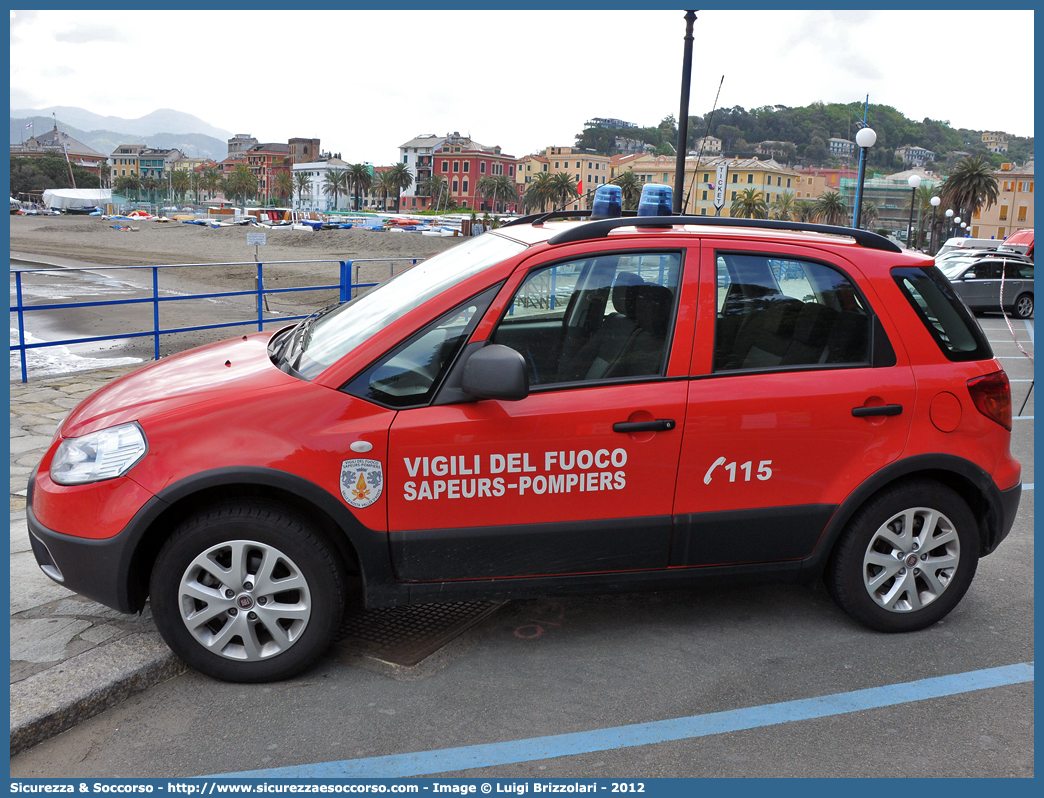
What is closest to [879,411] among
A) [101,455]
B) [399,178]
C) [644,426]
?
A: [644,426]

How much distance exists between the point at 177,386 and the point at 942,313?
10.8 ft

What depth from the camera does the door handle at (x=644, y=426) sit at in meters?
3.35

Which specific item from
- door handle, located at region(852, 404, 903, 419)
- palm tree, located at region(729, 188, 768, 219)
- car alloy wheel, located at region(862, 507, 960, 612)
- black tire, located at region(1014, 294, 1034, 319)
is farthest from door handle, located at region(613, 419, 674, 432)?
palm tree, located at region(729, 188, 768, 219)

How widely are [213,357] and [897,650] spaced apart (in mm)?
3315

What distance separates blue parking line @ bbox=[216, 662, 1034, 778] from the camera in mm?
2822

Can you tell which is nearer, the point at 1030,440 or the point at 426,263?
the point at 426,263

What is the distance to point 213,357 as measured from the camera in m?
3.92

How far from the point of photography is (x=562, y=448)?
10.9ft

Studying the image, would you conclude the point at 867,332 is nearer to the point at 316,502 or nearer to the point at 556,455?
the point at 556,455

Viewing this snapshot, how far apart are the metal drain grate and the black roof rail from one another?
69.0 inches

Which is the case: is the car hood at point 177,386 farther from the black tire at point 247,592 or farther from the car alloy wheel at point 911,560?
the car alloy wheel at point 911,560

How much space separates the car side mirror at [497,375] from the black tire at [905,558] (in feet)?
5.43

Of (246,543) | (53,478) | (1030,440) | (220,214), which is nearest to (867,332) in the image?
(246,543)

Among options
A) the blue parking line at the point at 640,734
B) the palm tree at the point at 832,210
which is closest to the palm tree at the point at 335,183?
the palm tree at the point at 832,210
